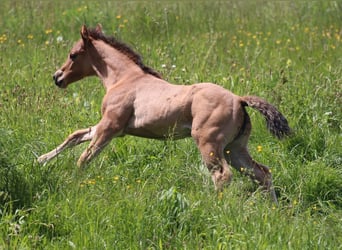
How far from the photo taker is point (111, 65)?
8.55 meters

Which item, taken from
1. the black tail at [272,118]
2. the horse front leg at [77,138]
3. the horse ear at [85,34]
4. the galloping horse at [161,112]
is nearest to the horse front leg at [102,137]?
the galloping horse at [161,112]

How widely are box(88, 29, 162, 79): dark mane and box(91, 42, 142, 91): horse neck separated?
0.11ft

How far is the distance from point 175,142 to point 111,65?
101 centimetres

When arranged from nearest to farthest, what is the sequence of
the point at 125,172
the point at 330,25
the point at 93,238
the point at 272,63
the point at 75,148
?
the point at 93,238 → the point at 125,172 → the point at 75,148 → the point at 272,63 → the point at 330,25

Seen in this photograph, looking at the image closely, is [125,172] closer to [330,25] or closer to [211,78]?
[211,78]

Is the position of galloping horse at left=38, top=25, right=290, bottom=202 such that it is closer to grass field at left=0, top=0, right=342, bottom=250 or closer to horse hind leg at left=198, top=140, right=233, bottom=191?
horse hind leg at left=198, top=140, right=233, bottom=191

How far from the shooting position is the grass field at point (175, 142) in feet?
20.2

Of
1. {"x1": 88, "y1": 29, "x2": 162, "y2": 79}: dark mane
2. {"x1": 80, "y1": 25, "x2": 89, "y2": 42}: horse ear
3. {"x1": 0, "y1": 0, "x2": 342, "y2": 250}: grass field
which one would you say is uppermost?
{"x1": 80, "y1": 25, "x2": 89, "y2": 42}: horse ear

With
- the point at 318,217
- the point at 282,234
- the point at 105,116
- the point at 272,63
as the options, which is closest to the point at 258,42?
the point at 272,63

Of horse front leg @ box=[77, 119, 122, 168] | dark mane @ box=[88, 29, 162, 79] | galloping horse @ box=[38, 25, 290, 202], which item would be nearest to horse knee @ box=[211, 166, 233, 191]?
galloping horse @ box=[38, 25, 290, 202]

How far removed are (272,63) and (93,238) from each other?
16.8 ft

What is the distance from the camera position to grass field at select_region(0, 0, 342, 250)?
6168mm

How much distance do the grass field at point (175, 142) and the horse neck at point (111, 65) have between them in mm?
568

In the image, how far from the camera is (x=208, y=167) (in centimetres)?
738
